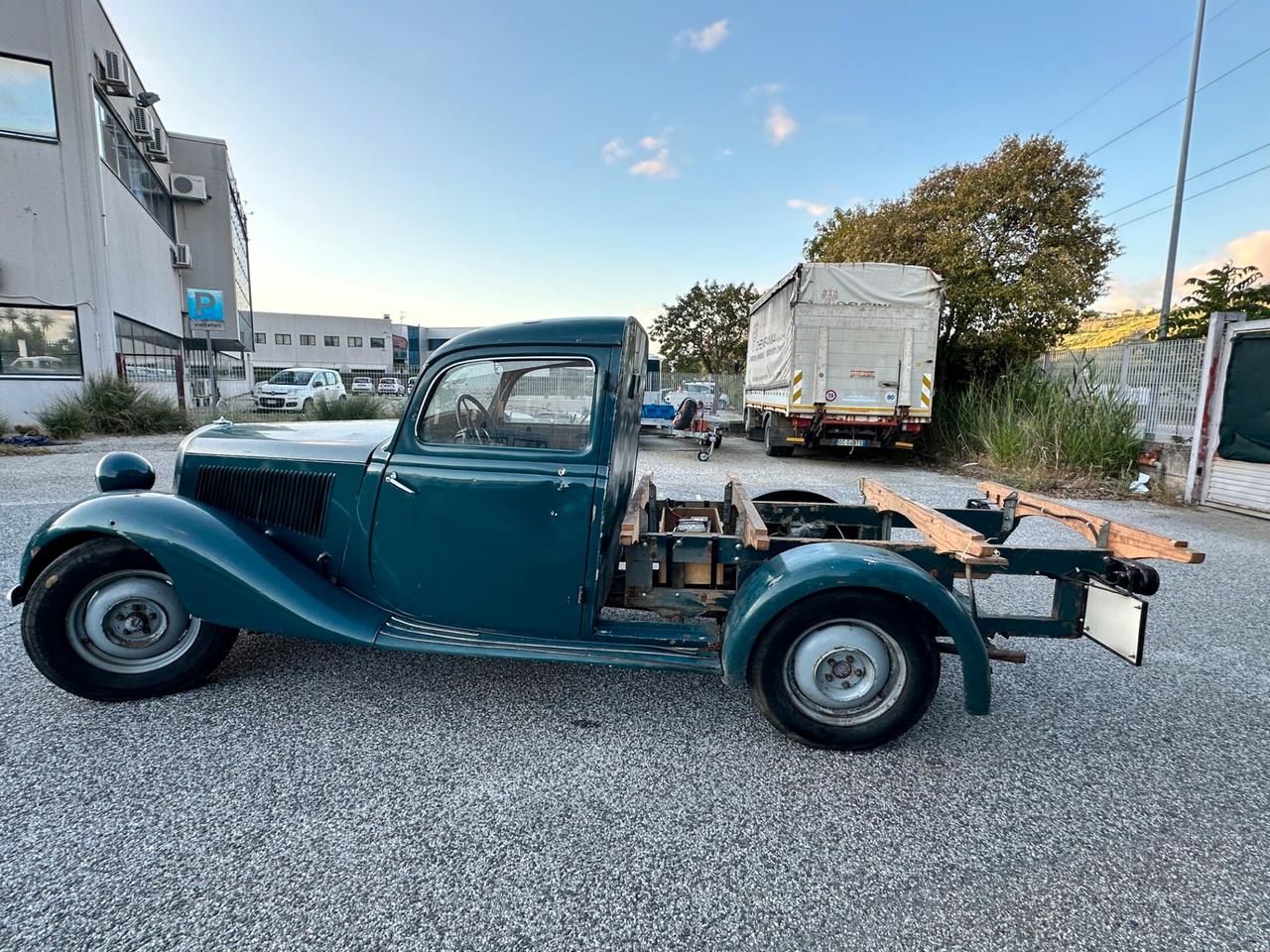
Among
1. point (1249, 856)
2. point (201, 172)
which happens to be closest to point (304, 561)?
point (1249, 856)

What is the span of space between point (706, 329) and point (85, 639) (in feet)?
133

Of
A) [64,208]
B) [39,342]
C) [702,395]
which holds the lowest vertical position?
[702,395]

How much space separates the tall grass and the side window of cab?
9.03 m

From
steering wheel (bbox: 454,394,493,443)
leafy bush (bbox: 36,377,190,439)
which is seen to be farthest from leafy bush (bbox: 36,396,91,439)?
steering wheel (bbox: 454,394,493,443)

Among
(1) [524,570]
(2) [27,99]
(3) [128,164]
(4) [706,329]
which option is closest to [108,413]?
(2) [27,99]

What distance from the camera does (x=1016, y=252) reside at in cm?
1285

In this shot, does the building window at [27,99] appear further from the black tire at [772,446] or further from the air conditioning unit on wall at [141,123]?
the black tire at [772,446]

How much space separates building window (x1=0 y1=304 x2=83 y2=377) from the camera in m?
13.0

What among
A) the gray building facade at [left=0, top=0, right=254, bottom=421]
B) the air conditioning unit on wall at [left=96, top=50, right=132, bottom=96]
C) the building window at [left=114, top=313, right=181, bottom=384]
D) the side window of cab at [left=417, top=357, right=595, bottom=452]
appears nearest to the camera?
the side window of cab at [left=417, top=357, right=595, bottom=452]

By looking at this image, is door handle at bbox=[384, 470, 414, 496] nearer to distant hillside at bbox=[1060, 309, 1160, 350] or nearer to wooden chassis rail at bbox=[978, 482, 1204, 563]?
wooden chassis rail at bbox=[978, 482, 1204, 563]

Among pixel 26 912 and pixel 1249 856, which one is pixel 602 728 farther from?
pixel 1249 856

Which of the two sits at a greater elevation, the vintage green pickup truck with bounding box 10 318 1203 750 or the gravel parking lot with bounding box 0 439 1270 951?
the vintage green pickup truck with bounding box 10 318 1203 750

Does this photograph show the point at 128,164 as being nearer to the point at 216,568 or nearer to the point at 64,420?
the point at 64,420

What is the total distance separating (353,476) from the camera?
9.78 feet
